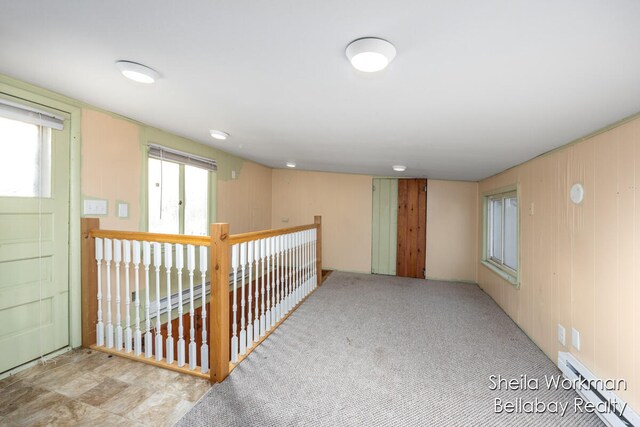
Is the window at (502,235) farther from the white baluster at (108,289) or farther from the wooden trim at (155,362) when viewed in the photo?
the white baluster at (108,289)

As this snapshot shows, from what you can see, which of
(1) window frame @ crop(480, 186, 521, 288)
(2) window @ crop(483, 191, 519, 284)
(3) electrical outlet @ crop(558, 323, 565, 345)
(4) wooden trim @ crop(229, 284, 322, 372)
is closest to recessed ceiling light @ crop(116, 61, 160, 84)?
(4) wooden trim @ crop(229, 284, 322, 372)

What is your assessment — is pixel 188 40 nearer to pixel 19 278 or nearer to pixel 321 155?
pixel 19 278

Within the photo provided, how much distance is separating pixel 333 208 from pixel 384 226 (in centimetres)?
102

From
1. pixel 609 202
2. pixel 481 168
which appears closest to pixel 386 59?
pixel 609 202

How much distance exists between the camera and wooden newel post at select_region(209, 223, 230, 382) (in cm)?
180

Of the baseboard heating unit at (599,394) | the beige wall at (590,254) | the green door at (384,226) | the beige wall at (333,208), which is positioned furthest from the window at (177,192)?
the baseboard heating unit at (599,394)

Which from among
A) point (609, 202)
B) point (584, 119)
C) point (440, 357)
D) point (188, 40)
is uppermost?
point (188, 40)

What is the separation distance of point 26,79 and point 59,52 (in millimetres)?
664

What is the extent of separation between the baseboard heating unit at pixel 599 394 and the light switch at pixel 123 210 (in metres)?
3.69

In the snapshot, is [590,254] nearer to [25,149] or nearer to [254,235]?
[254,235]

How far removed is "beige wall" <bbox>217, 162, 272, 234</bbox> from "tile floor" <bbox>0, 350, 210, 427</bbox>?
2.13 metres

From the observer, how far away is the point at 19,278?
5.92ft

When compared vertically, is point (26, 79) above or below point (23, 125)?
above

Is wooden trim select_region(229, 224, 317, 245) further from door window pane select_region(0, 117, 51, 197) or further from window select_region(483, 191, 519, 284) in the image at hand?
window select_region(483, 191, 519, 284)
